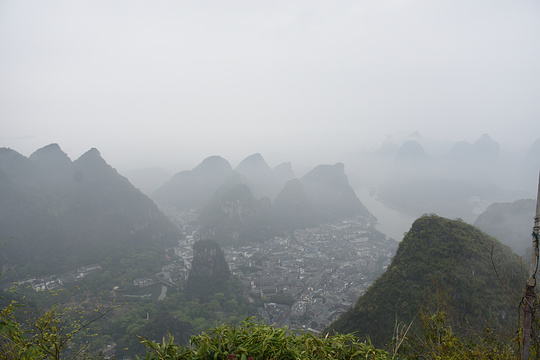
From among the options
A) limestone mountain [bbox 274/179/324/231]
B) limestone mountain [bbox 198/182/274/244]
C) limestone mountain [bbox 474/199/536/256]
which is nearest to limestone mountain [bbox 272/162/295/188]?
limestone mountain [bbox 274/179/324/231]

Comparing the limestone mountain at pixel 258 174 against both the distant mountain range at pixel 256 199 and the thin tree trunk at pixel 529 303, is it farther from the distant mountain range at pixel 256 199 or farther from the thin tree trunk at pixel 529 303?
the thin tree trunk at pixel 529 303

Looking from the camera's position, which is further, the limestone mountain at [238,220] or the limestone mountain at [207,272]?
the limestone mountain at [238,220]

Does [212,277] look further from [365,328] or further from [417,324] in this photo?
[417,324]

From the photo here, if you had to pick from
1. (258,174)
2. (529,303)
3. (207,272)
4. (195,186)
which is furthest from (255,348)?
(258,174)

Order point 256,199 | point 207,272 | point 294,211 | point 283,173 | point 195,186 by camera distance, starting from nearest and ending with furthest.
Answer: point 207,272 < point 256,199 < point 294,211 < point 195,186 < point 283,173

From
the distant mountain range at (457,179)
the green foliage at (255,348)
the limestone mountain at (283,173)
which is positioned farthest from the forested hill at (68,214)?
the distant mountain range at (457,179)

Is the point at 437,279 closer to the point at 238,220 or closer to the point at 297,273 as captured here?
the point at 297,273

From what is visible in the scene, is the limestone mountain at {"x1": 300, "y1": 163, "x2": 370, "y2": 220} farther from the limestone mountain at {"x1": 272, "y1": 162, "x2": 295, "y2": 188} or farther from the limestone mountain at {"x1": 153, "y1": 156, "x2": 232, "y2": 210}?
the limestone mountain at {"x1": 153, "y1": 156, "x2": 232, "y2": 210}
